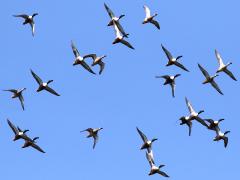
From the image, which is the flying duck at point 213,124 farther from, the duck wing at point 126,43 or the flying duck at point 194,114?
the duck wing at point 126,43

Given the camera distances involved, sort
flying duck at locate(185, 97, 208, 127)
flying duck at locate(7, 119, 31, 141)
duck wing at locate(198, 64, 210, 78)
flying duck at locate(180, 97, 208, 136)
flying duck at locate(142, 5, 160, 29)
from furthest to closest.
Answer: flying duck at locate(142, 5, 160, 29) → duck wing at locate(198, 64, 210, 78) → flying duck at locate(185, 97, 208, 127) → flying duck at locate(180, 97, 208, 136) → flying duck at locate(7, 119, 31, 141)

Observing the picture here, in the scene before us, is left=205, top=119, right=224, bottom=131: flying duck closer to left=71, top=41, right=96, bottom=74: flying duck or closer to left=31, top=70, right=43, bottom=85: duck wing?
left=71, top=41, right=96, bottom=74: flying duck

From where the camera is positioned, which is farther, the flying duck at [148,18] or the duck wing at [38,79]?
the flying duck at [148,18]

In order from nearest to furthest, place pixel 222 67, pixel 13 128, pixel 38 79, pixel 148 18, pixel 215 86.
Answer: pixel 13 128 → pixel 38 79 → pixel 222 67 → pixel 215 86 → pixel 148 18

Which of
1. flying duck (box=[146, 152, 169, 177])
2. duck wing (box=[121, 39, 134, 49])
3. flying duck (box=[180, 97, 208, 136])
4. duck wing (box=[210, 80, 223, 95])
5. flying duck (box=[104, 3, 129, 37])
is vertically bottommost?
flying duck (box=[146, 152, 169, 177])

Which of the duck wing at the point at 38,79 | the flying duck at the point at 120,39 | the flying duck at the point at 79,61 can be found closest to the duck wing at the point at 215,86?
the flying duck at the point at 120,39

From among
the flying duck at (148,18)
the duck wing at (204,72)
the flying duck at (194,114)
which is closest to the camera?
the flying duck at (194,114)

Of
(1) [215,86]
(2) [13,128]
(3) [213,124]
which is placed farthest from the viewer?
(1) [215,86]

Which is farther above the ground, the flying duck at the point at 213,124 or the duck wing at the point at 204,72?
the duck wing at the point at 204,72

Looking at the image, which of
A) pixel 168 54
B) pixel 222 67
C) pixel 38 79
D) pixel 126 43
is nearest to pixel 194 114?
pixel 222 67

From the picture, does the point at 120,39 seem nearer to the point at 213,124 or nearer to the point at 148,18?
the point at 148,18

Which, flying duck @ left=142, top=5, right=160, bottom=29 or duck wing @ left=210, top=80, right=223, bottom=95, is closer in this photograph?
duck wing @ left=210, top=80, right=223, bottom=95

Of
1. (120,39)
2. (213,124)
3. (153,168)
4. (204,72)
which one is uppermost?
(120,39)

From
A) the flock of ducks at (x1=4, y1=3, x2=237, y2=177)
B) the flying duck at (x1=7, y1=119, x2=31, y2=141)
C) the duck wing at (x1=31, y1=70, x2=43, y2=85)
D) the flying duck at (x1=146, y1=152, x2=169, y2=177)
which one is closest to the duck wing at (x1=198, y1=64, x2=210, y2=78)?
the flock of ducks at (x1=4, y1=3, x2=237, y2=177)
